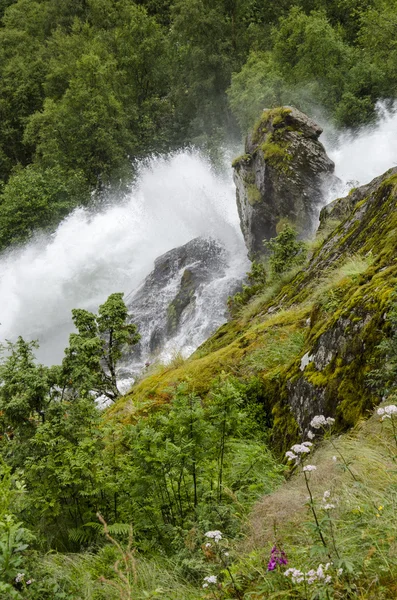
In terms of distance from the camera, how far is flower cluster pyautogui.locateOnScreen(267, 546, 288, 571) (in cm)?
221

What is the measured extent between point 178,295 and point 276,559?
1585 centimetres

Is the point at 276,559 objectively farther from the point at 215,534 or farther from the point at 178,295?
the point at 178,295

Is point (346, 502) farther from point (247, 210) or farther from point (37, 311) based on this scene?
point (37, 311)

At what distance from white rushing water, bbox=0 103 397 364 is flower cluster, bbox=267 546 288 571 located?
55.7 ft

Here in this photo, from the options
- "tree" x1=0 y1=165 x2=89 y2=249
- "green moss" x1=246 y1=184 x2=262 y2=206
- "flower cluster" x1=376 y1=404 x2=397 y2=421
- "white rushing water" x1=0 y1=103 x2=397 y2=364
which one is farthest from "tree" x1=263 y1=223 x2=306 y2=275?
"tree" x1=0 y1=165 x2=89 y2=249

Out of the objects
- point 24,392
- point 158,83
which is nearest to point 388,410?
point 24,392

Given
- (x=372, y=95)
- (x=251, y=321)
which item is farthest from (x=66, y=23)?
(x=251, y=321)

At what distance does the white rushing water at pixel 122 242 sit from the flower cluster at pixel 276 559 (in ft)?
55.7

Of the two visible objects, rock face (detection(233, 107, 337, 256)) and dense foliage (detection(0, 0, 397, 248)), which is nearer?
rock face (detection(233, 107, 337, 256))

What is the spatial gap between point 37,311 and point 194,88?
18.8 m

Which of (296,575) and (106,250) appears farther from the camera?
(106,250)

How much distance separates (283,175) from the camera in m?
16.3

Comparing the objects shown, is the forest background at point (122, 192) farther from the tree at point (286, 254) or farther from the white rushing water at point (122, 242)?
the tree at point (286, 254)

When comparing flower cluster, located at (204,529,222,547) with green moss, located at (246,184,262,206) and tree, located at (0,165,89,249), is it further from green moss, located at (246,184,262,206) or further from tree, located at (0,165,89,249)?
tree, located at (0,165,89,249)
